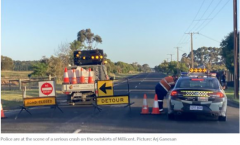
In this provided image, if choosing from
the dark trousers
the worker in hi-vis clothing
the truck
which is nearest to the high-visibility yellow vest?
the worker in hi-vis clothing

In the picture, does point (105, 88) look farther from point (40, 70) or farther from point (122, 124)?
point (40, 70)

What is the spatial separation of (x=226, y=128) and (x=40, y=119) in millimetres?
6600

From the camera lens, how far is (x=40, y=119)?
43.9 ft

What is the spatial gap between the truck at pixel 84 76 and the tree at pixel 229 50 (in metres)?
18.9

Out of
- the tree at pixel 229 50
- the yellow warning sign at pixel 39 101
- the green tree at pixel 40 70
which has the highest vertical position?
the tree at pixel 229 50

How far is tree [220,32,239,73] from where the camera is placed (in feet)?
117

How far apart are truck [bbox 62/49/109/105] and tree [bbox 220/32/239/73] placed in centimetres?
1892

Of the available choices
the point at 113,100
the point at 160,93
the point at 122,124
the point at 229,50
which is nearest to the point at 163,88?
the point at 160,93

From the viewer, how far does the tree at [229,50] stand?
35.8 m

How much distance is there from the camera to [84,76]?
1891cm

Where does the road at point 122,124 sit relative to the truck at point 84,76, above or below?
below

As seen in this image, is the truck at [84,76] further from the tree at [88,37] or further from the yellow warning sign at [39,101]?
the tree at [88,37]

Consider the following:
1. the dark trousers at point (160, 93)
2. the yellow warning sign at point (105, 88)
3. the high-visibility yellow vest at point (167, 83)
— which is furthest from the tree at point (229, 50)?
the yellow warning sign at point (105, 88)
